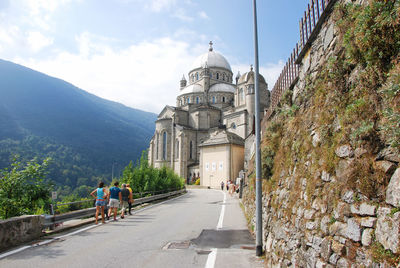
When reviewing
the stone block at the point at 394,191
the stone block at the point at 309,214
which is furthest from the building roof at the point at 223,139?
the stone block at the point at 394,191

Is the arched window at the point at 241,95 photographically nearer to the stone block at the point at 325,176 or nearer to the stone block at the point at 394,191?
the stone block at the point at 325,176

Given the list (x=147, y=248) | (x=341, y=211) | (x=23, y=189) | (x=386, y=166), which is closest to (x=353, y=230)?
(x=341, y=211)

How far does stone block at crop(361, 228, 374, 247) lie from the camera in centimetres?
274

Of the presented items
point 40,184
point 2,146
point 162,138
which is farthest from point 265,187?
point 2,146

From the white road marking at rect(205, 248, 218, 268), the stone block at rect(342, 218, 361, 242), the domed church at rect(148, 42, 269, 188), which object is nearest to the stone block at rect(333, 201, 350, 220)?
the stone block at rect(342, 218, 361, 242)

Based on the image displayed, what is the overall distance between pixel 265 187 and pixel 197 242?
245 centimetres

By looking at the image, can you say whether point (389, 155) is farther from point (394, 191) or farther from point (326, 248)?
point (326, 248)

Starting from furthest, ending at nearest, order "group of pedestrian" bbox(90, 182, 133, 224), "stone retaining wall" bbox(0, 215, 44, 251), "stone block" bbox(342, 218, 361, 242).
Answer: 1. "group of pedestrian" bbox(90, 182, 133, 224)
2. "stone retaining wall" bbox(0, 215, 44, 251)
3. "stone block" bbox(342, 218, 361, 242)

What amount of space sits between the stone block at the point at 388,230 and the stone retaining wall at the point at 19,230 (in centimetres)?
749

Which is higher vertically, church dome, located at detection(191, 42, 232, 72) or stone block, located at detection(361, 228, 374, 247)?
church dome, located at detection(191, 42, 232, 72)

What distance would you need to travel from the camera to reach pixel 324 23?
5.63 m

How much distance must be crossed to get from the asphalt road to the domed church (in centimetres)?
2856

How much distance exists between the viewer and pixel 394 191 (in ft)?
8.42

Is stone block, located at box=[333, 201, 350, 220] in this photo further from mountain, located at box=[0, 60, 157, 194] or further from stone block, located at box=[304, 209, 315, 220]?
mountain, located at box=[0, 60, 157, 194]
